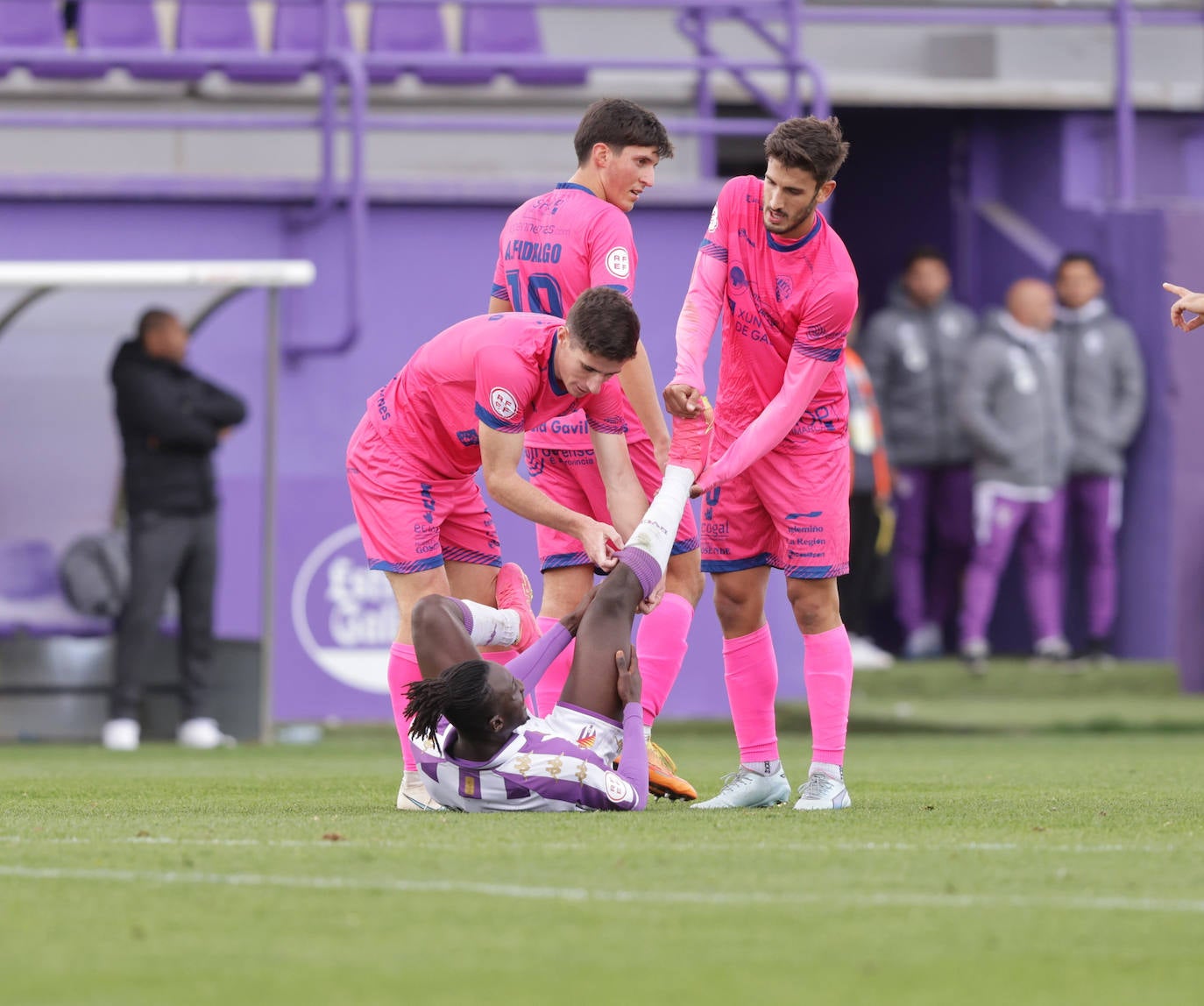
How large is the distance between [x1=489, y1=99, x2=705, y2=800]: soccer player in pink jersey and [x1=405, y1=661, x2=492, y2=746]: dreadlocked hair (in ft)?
3.78

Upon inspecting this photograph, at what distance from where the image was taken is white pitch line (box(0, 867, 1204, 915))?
4398mm

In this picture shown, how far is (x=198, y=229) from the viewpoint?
12.6 m

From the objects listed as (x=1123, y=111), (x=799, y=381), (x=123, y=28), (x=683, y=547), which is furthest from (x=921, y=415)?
(x=799, y=381)

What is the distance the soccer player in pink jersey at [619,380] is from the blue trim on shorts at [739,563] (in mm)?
219

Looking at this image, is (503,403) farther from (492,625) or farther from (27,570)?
(27,570)

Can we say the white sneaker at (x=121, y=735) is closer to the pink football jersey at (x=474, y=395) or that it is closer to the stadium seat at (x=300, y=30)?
the pink football jersey at (x=474, y=395)

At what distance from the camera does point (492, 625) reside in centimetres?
664

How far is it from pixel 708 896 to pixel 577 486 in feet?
9.39

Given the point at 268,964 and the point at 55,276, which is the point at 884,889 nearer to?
the point at 268,964

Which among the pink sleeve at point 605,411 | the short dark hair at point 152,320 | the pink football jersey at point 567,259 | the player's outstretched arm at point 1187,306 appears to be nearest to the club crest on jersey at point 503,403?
the pink sleeve at point 605,411

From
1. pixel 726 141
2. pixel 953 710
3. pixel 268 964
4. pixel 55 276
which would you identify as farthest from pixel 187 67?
pixel 268 964

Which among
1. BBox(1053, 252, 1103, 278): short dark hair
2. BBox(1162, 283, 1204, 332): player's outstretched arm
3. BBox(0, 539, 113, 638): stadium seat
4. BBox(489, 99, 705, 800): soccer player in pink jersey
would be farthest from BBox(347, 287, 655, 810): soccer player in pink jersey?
BBox(1053, 252, 1103, 278): short dark hair

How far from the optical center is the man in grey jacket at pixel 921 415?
45.6 feet

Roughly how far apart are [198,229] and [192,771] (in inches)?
181
